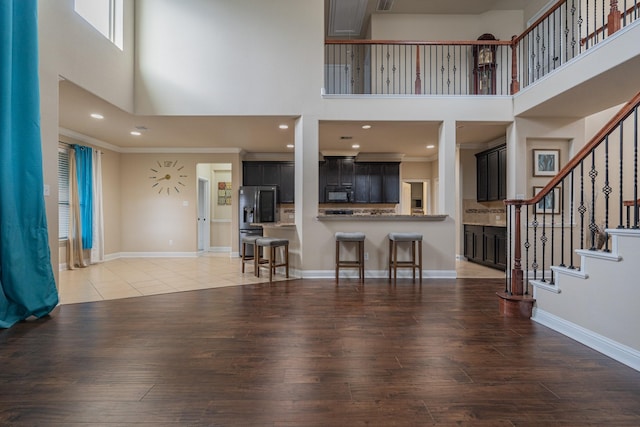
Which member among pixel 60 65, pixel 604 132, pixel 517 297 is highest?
pixel 60 65

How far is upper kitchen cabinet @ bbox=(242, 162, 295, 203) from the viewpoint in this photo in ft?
26.8

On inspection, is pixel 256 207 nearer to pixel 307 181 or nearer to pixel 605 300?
pixel 307 181

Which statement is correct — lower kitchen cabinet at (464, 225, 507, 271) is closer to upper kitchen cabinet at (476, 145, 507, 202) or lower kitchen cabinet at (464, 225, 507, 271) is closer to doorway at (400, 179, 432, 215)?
upper kitchen cabinet at (476, 145, 507, 202)

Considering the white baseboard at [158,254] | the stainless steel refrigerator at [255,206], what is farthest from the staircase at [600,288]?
the white baseboard at [158,254]

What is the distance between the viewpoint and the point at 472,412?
164 cm

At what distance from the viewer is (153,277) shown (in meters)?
5.21

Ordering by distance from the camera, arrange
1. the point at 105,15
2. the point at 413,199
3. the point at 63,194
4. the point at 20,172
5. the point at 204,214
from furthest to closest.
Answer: the point at 413,199
the point at 204,214
the point at 63,194
the point at 105,15
the point at 20,172

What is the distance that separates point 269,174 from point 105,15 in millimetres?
4402

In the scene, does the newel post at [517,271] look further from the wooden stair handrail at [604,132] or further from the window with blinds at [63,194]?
the window with blinds at [63,194]

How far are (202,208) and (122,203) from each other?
5.98 ft

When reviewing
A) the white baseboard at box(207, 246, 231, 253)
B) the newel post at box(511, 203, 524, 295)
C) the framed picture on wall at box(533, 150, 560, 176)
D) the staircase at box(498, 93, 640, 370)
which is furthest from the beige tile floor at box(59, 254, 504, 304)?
the staircase at box(498, 93, 640, 370)

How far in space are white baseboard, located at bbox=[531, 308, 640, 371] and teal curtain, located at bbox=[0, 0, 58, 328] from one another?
4671 mm

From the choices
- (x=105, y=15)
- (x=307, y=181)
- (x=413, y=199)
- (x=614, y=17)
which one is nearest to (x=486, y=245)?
(x=307, y=181)

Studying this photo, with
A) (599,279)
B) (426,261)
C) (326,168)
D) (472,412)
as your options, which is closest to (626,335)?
(599,279)
